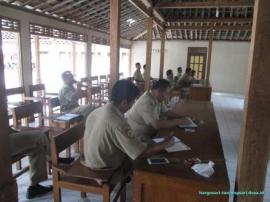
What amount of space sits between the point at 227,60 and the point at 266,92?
1001 cm

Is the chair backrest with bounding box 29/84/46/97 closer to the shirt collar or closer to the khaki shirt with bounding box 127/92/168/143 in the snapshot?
the khaki shirt with bounding box 127/92/168/143

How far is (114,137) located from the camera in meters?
1.70

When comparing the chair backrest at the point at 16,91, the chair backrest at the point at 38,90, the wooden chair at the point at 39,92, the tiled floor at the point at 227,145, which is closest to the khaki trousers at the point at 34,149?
the tiled floor at the point at 227,145

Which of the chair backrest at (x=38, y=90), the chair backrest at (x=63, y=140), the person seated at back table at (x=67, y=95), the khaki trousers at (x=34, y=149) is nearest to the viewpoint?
the chair backrest at (x=63, y=140)

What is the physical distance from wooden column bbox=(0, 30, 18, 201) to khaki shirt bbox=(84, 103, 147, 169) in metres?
0.59

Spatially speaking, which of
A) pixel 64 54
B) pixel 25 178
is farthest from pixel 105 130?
pixel 64 54

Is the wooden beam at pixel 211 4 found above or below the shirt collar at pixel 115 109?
above

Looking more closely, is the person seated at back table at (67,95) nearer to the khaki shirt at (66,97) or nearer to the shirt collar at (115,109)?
the khaki shirt at (66,97)

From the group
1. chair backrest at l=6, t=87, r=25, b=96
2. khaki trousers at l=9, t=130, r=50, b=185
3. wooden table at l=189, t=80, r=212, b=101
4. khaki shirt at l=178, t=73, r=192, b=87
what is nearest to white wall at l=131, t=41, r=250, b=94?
khaki shirt at l=178, t=73, r=192, b=87

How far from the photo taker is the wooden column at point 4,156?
171cm

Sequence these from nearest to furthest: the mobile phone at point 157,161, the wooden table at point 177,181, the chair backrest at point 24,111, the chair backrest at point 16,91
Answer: the wooden table at point 177,181, the mobile phone at point 157,161, the chair backrest at point 24,111, the chair backrest at point 16,91

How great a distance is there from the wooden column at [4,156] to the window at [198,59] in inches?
393

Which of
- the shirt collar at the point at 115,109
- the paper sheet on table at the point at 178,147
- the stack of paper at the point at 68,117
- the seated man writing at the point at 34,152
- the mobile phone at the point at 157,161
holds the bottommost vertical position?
the seated man writing at the point at 34,152

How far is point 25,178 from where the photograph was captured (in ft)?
8.91
